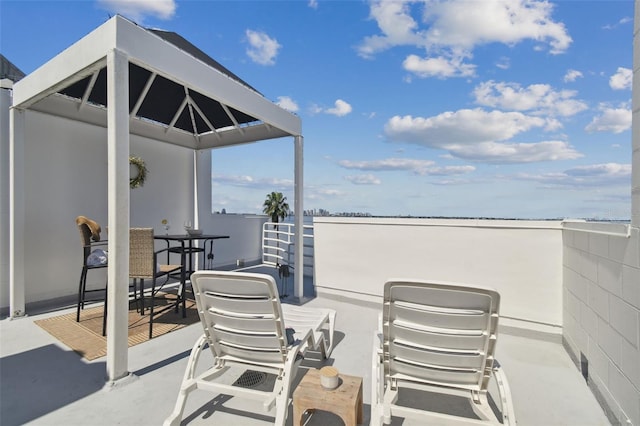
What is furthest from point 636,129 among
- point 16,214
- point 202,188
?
point 202,188

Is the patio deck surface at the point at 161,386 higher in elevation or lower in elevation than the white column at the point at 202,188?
lower

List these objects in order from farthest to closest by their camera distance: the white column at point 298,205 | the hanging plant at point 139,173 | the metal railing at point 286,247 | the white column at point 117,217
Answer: the metal railing at point 286,247 → the hanging plant at point 139,173 → the white column at point 298,205 → the white column at point 117,217

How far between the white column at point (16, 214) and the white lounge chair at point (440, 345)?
4685 mm

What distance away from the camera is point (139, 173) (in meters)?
5.48

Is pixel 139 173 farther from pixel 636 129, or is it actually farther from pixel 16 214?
pixel 636 129

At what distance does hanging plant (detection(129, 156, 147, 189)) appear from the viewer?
539cm

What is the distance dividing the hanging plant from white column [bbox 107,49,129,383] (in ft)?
11.1

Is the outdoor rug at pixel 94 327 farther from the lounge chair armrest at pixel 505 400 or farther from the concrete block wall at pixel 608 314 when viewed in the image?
the concrete block wall at pixel 608 314

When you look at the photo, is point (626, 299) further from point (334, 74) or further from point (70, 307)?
point (334, 74)

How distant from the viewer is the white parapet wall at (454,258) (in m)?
3.51

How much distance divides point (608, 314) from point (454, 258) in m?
1.96

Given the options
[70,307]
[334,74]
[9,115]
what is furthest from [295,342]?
[334,74]

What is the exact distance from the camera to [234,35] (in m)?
5.81

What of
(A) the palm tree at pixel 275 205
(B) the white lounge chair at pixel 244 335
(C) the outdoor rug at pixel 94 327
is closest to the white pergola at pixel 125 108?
(C) the outdoor rug at pixel 94 327
